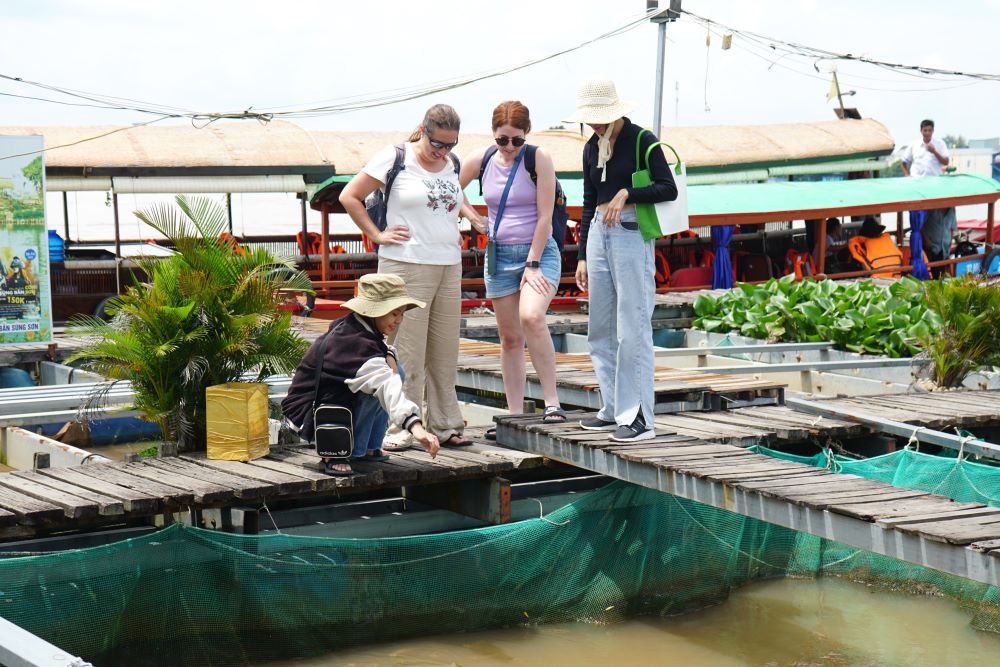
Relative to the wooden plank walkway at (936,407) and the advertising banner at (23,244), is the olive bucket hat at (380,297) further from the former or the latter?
the advertising banner at (23,244)

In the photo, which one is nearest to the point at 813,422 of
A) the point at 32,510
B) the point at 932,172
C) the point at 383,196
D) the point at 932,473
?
the point at 932,473

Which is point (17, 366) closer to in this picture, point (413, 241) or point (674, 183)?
point (413, 241)

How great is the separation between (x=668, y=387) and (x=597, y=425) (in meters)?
1.25

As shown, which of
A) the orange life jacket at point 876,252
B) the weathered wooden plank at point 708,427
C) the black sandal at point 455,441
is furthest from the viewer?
the orange life jacket at point 876,252

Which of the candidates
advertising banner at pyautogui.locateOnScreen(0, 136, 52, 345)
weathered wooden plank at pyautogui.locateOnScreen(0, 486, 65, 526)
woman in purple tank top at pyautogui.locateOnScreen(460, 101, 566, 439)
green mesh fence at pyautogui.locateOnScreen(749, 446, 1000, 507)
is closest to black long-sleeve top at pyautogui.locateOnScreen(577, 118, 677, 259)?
woman in purple tank top at pyautogui.locateOnScreen(460, 101, 566, 439)

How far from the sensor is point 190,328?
278 inches

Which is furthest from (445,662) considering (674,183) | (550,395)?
(674,183)

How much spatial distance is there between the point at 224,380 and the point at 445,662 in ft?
6.84

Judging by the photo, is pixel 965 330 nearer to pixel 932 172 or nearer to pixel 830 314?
pixel 830 314

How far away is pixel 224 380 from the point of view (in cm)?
716

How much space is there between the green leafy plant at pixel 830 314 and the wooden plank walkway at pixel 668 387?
2.80 m

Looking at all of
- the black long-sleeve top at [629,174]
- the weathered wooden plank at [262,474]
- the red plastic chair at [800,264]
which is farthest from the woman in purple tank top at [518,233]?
the red plastic chair at [800,264]

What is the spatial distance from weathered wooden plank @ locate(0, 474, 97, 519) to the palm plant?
2.92 feet

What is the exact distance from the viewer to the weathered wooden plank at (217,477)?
6.27 m
